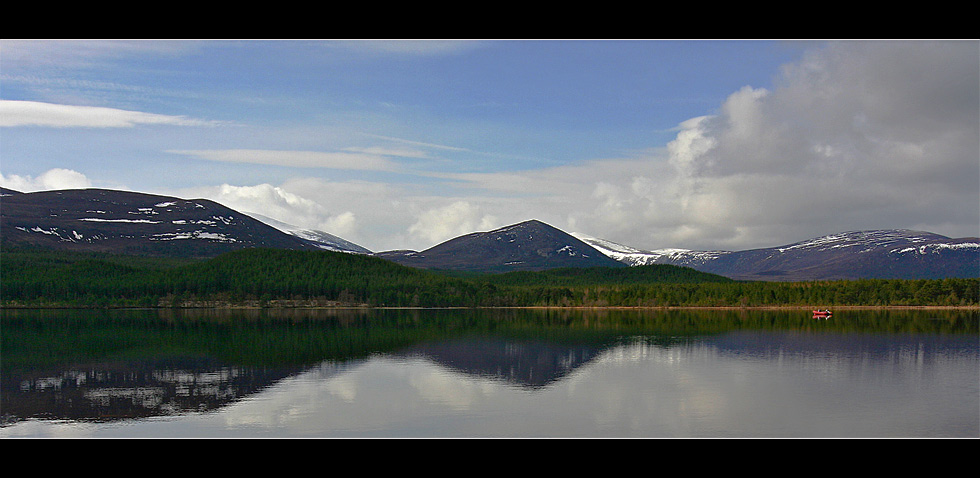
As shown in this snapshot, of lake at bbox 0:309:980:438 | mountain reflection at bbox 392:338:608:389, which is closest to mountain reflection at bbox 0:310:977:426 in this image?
mountain reflection at bbox 392:338:608:389

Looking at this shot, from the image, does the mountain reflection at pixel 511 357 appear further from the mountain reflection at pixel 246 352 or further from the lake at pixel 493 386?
the lake at pixel 493 386

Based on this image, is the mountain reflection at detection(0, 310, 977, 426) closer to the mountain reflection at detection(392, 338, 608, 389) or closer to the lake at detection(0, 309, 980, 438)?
the mountain reflection at detection(392, 338, 608, 389)

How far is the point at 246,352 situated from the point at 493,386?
32527mm

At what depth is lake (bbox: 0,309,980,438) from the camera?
122 feet

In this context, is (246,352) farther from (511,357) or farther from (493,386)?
(493,386)

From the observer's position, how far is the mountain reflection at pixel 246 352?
149 feet

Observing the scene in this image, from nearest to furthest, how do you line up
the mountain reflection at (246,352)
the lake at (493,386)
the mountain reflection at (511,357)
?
1. the lake at (493,386)
2. the mountain reflection at (246,352)
3. the mountain reflection at (511,357)

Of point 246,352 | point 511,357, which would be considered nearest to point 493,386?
point 511,357

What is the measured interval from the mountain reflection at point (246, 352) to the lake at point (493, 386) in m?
0.29

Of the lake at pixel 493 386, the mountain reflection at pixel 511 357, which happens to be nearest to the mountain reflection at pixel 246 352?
the mountain reflection at pixel 511 357

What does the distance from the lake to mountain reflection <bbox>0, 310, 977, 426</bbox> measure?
0.29 meters

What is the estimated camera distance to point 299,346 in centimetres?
7981

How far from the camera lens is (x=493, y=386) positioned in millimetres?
50406
